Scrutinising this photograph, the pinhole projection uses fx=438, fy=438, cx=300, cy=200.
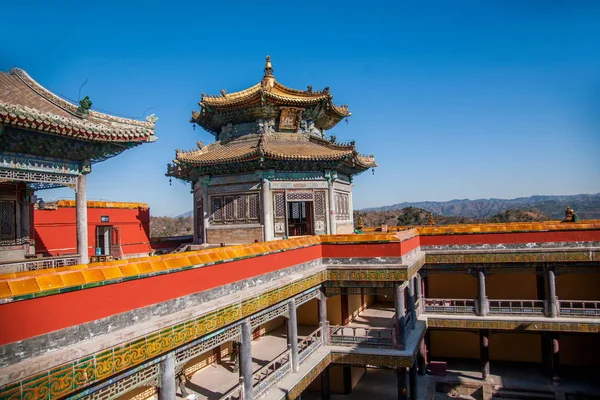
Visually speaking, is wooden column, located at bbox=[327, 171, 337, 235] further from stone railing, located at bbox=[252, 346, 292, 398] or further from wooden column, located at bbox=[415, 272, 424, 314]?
stone railing, located at bbox=[252, 346, 292, 398]

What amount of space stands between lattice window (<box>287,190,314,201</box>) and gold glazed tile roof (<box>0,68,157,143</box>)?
6326 millimetres

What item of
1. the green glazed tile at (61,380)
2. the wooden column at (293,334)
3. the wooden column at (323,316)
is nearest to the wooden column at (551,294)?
the wooden column at (323,316)

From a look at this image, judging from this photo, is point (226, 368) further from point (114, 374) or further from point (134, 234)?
point (134, 234)

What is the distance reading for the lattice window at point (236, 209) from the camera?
18516mm

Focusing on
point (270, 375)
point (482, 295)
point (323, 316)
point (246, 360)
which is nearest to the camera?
point (246, 360)

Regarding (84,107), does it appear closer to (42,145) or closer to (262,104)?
(42,145)

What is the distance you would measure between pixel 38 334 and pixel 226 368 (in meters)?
10.0

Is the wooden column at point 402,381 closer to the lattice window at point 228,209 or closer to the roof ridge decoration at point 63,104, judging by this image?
the lattice window at point 228,209

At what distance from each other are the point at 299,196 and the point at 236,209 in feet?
9.10

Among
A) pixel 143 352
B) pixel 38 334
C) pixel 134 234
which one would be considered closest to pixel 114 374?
pixel 143 352

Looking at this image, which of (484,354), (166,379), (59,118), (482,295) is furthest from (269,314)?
(484,354)

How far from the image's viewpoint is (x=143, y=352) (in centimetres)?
693

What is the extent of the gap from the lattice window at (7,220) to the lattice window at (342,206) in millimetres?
12752

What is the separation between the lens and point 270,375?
1160 cm
